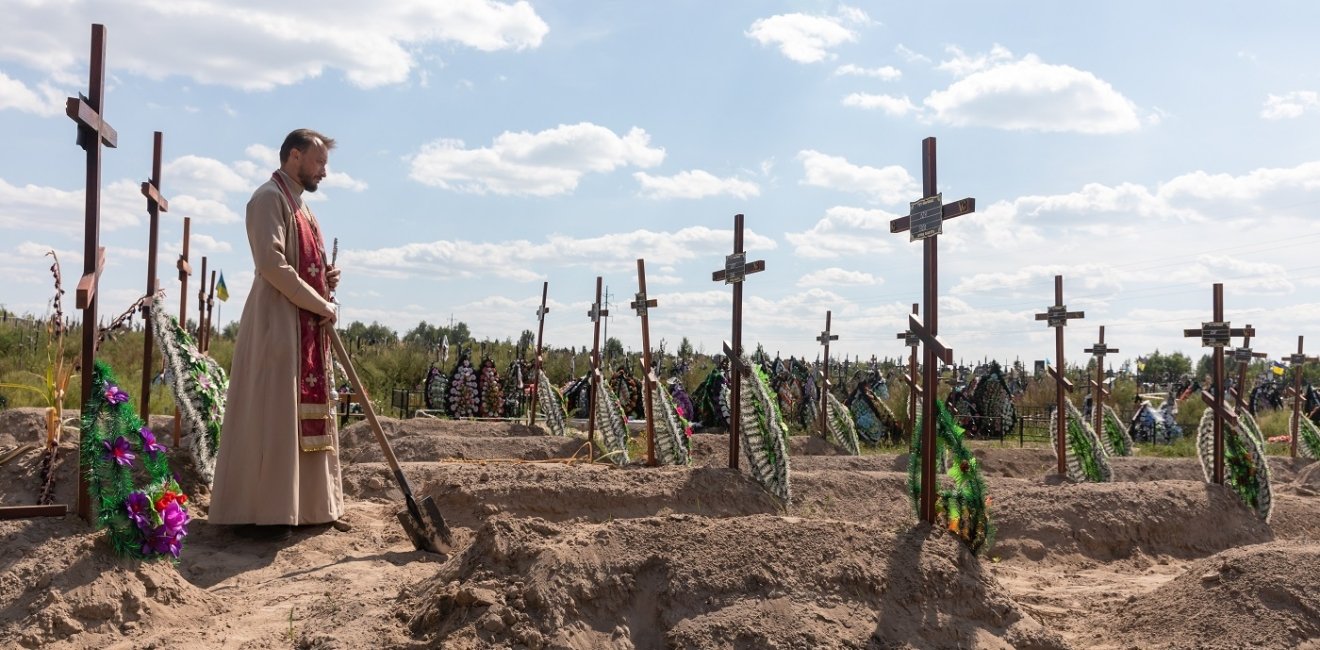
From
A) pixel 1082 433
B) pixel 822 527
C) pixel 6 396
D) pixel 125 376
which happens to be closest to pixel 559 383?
pixel 125 376

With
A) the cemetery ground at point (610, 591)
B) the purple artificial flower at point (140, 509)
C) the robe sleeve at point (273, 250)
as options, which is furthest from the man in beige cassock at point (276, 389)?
the purple artificial flower at point (140, 509)

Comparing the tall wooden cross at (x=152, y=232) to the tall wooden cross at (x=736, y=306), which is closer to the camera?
the tall wooden cross at (x=152, y=232)

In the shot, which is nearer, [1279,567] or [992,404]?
[1279,567]

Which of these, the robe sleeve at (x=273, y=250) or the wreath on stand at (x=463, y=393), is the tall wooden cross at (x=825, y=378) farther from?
the robe sleeve at (x=273, y=250)

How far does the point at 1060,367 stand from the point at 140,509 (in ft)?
27.7

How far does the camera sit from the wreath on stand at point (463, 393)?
16578 millimetres

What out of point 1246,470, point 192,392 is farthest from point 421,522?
point 1246,470

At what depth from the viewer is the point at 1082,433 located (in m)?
9.54

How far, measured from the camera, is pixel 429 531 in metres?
5.20

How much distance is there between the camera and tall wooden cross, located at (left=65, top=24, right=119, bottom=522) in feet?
13.5

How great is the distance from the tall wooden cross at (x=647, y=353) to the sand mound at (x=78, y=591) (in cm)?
508

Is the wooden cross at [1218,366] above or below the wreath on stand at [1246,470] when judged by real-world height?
above

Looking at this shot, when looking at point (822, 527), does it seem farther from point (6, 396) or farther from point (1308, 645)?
point (6, 396)

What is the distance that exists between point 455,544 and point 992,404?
14018 millimetres
